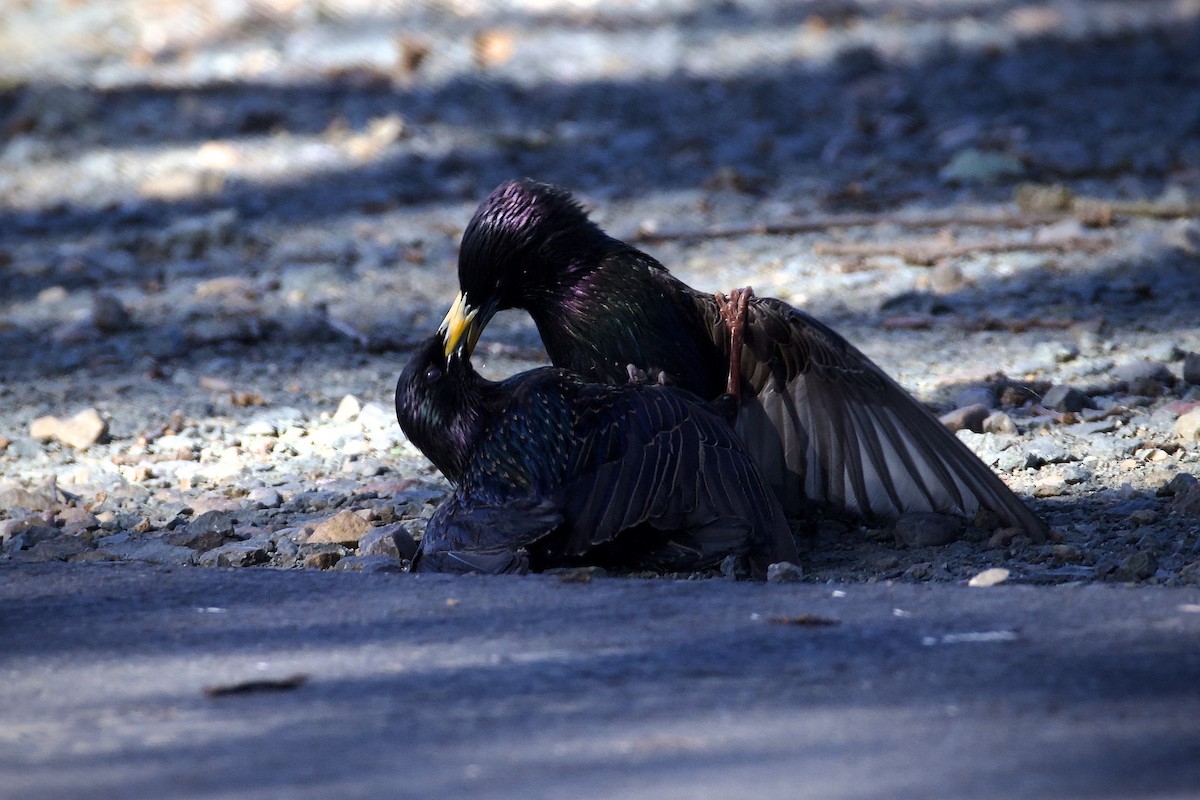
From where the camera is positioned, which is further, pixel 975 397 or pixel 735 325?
pixel 975 397

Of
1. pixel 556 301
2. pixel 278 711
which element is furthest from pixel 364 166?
pixel 278 711

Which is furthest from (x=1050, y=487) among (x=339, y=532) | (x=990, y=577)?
(x=339, y=532)

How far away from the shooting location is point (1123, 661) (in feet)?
8.18

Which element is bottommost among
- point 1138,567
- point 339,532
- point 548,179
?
point 1138,567

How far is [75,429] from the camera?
4.62 m

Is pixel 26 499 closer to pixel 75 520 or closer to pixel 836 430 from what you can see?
pixel 75 520

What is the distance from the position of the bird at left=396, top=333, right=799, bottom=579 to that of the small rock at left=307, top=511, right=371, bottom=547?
1.11 ft

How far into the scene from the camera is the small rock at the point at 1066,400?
441cm

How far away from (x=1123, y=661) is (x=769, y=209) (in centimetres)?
491

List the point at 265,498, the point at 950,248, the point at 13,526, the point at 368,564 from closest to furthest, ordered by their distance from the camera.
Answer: the point at 368,564 → the point at 13,526 → the point at 265,498 → the point at 950,248

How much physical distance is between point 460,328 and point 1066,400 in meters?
1.77

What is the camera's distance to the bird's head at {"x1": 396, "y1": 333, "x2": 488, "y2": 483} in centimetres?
346

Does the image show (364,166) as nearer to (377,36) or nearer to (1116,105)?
(377,36)

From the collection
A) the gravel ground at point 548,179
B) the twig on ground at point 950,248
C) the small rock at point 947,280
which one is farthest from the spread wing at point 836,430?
the twig on ground at point 950,248
